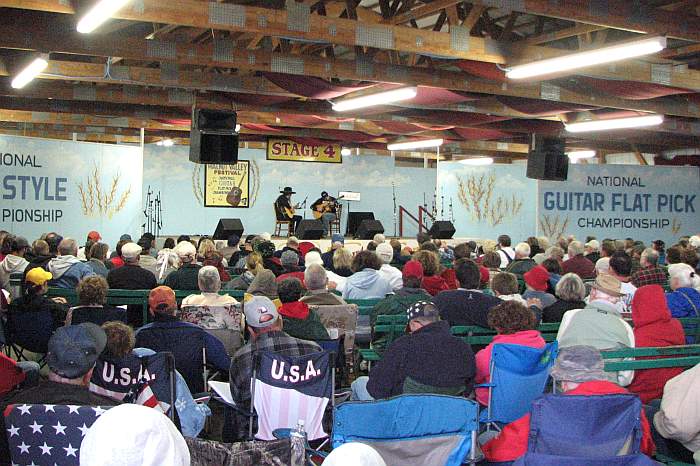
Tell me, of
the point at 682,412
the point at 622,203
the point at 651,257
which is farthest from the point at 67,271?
the point at 622,203

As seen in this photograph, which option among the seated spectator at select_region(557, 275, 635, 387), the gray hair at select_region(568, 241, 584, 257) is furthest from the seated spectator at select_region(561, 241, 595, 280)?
the seated spectator at select_region(557, 275, 635, 387)

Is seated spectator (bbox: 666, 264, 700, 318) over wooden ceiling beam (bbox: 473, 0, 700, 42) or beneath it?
beneath

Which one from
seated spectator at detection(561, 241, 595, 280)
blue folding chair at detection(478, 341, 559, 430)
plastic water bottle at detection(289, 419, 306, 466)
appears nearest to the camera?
plastic water bottle at detection(289, 419, 306, 466)

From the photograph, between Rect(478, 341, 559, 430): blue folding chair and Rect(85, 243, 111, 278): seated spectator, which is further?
Rect(85, 243, 111, 278): seated spectator

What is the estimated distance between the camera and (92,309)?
219 inches

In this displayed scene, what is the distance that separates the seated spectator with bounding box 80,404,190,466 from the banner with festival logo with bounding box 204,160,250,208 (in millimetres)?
18799

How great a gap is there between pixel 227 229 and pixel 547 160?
7318 millimetres

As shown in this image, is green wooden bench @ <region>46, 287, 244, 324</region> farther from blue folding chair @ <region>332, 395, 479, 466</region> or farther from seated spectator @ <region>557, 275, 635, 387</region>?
blue folding chair @ <region>332, 395, 479, 466</region>

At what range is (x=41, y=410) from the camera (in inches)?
113

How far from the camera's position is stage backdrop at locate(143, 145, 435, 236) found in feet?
65.6

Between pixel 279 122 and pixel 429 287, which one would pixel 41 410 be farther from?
pixel 279 122

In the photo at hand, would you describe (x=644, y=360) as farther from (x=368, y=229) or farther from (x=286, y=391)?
(x=368, y=229)

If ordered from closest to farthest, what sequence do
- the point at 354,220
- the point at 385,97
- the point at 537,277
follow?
the point at 537,277 → the point at 385,97 → the point at 354,220

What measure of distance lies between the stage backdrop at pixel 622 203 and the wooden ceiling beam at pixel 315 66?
4.53 m
